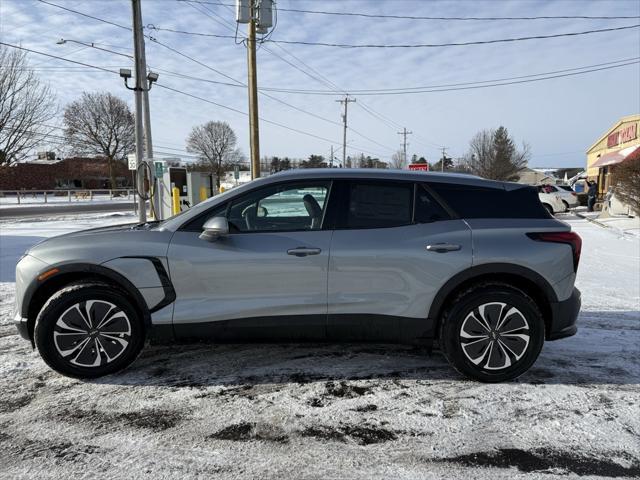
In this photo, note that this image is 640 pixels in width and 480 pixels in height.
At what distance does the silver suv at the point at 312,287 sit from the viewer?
3.39 m

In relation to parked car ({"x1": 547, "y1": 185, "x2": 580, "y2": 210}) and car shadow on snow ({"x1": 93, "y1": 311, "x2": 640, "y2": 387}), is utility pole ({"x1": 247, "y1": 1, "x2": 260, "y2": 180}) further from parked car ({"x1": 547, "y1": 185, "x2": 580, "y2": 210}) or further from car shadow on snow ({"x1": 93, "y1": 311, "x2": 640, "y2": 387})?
parked car ({"x1": 547, "y1": 185, "x2": 580, "y2": 210})

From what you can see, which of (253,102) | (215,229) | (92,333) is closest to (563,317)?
(215,229)

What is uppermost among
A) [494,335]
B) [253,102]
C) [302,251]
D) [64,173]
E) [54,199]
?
[64,173]

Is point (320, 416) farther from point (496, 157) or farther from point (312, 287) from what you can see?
point (496, 157)

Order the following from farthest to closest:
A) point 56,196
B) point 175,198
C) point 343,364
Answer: point 56,196 < point 175,198 < point 343,364

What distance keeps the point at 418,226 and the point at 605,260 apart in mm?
6945

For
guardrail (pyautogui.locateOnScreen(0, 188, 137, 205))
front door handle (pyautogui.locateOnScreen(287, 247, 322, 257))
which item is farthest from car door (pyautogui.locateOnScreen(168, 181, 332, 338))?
guardrail (pyautogui.locateOnScreen(0, 188, 137, 205))

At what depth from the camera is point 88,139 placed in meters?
52.5

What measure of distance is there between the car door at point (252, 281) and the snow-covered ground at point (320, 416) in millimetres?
464

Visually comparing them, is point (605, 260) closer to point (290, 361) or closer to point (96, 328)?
point (290, 361)

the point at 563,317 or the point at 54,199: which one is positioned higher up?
the point at 54,199

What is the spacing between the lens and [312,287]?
3.43m

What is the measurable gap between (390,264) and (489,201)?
0.99 meters

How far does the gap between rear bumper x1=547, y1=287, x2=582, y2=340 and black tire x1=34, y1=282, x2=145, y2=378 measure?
10.5 feet
